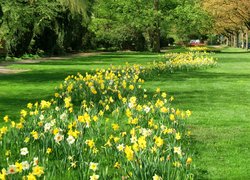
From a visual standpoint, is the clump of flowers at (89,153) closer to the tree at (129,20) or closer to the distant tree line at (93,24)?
the distant tree line at (93,24)

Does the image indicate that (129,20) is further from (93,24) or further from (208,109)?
(208,109)

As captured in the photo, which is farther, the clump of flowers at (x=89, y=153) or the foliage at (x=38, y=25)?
the foliage at (x=38, y=25)

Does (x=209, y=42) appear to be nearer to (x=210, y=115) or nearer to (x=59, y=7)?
(x=59, y=7)

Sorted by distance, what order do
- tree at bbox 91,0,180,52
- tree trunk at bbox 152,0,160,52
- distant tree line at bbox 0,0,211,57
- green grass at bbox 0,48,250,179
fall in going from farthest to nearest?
tree trunk at bbox 152,0,160,52 < tree at bbox 91,0,180,52 < distant tree line at bbox 0,0,211,57 < green grass at bbox 0,48,250,179

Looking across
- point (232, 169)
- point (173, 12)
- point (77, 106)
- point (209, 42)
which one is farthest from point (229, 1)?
point (209, 42)

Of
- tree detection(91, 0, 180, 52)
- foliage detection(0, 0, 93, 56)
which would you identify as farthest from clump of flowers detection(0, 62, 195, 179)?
tree detection(91, 0, 180, 52)

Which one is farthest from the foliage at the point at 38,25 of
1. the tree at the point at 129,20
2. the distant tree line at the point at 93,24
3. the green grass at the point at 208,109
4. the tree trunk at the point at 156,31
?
the green grass at the point at 208,109

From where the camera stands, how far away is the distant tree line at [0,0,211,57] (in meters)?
36.0

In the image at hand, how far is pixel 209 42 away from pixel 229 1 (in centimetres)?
6769

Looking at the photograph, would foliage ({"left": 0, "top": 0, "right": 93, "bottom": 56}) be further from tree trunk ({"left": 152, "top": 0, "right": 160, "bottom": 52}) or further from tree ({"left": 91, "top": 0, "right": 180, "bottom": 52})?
tree trunk ({"left": 152, "top": 0, "right": 160, "bottom": 52})

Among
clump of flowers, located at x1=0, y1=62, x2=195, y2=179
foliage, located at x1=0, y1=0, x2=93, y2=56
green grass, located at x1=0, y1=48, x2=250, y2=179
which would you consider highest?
foliage, located at x1=0, y1=0, x2=93, y2=56

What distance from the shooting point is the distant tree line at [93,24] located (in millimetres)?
35969

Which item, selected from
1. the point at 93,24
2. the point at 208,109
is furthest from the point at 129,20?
the point at 208,109

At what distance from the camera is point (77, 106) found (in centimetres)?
1104
